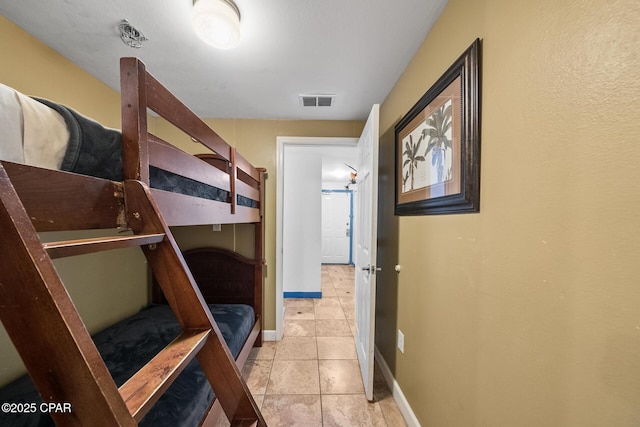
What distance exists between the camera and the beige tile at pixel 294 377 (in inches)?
69.8

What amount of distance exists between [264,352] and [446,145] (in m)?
2.33

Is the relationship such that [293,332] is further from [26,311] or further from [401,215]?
[26,311]

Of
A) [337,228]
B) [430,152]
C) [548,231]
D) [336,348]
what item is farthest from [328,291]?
[548,231]

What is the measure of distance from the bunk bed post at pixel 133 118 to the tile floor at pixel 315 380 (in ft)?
5.49

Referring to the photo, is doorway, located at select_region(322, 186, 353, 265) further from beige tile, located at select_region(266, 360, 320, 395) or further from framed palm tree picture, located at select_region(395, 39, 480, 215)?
framed palm tree picture, located at select_region(395, 39, 480, 215)

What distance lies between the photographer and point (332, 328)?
276cm

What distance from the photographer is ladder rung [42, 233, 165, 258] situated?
444 mm

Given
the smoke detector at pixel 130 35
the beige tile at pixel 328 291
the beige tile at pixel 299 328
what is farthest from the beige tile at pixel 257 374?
the smoke detector at pixel 130 35

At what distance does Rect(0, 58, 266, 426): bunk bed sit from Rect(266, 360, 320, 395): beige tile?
614 millimetres

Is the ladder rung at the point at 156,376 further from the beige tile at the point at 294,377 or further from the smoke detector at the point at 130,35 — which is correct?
the smoke detector at the point at 130,35

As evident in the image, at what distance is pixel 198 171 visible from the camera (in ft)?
3.47

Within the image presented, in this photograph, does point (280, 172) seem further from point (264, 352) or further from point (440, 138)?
point (264, 352)

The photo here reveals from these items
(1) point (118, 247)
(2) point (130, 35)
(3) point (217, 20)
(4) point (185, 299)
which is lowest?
(4) point (185, 299)

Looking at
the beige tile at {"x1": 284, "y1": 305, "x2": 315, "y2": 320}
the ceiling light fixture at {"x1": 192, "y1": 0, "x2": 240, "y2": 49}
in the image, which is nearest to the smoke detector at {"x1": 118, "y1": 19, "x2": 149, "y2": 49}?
the ceiling light fixture at {"x1": 192, "y1": 0, "x2": 240, "y2": 49}
